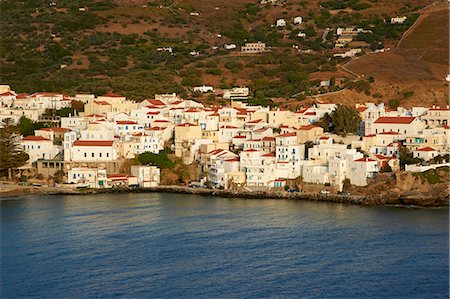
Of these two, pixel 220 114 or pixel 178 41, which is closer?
pixel 220 114

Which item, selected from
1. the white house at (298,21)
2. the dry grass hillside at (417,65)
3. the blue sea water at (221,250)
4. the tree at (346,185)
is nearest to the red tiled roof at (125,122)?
the blue sea water at (221,250)

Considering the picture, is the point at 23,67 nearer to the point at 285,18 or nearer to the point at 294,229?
the point at 285,18

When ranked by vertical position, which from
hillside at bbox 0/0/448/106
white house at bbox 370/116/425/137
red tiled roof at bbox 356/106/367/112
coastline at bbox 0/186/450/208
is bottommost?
coastline at bbox 0/186/450/208

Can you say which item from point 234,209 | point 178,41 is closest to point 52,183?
point 234,209

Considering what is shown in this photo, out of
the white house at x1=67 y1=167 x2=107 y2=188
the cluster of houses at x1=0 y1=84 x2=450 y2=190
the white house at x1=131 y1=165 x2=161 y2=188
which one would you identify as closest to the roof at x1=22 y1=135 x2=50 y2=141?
the cluster of houses at x1=0 y1=84 x2=450 y2=190

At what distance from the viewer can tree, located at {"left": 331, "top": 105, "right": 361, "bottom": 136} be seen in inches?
1511

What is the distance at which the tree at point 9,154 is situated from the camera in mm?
36156

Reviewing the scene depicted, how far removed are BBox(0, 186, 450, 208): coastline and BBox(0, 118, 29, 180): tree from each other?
1756 millimetres

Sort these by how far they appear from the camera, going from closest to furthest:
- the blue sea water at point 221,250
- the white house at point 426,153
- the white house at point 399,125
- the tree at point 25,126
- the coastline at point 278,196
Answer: the blue sea water at point 221,250 → the coastline at point 278,196 → the white house at point 426,153 → the white house at point 399,125 → the tree at point 25,126

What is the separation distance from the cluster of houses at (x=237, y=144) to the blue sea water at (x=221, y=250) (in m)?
2.57

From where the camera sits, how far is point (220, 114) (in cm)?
4088

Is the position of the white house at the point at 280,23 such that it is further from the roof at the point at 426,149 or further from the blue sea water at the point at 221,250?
the blue sea water at the point at 221,250

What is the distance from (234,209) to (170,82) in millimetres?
26064

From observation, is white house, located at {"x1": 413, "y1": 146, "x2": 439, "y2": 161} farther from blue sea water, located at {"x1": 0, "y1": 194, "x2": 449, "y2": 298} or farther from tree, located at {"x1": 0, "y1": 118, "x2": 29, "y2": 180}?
tree, located at {"x1": 0, "y1": 118, "x2": 29, "y2": 180}
